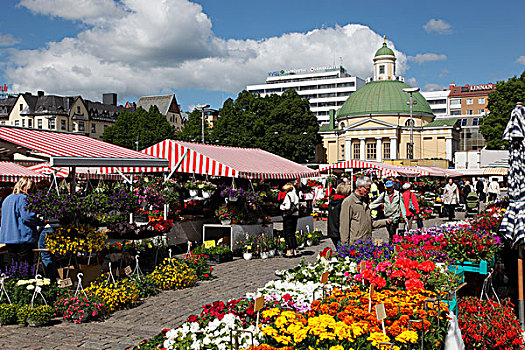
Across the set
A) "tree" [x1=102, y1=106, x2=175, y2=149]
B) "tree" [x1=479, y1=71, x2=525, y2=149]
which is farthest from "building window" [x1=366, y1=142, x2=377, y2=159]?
"tree" [x1=102, y1=106, x2=175, y2=149]

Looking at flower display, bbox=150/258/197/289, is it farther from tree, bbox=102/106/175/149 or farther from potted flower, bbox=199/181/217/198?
tree, bbox=102/106/175/149

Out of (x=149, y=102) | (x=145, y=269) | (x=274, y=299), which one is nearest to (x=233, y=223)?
(x=145, y=269)

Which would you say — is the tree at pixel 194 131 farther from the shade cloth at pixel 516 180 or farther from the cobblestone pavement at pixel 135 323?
the shade cloth at pixel 516 180

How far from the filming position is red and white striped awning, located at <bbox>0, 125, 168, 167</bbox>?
786 centimetres

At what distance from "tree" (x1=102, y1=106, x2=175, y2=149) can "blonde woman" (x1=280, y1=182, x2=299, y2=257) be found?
152 feet

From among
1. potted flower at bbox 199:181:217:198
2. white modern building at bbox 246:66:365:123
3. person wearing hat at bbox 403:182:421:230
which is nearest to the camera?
potted flower at bbox 199:181:217:198

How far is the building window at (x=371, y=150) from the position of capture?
66812mm

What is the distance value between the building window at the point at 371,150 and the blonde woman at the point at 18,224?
6144 cm

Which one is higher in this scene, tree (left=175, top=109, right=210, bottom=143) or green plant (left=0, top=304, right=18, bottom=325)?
tree (left=175, top=109, right=210, bottom=143)

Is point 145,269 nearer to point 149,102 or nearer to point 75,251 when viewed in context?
point 75,251

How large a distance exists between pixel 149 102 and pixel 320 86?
138 feet

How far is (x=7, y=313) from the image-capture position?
22.4 feet

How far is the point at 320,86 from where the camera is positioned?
120812 millimetres

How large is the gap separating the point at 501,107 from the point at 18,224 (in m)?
45.6
